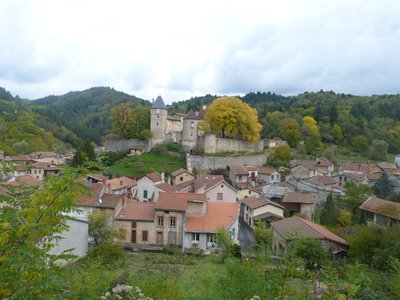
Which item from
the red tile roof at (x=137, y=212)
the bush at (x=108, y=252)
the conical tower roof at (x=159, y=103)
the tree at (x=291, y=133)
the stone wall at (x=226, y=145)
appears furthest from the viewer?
the tree at (x=291, y=133)

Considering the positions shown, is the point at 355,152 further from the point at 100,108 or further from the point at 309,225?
the point at 100,108

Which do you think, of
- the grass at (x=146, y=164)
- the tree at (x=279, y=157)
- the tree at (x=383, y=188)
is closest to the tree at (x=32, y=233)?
the grass at (x=146, y=164)

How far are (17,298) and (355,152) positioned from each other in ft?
225

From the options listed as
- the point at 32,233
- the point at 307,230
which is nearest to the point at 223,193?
the point at 307,230

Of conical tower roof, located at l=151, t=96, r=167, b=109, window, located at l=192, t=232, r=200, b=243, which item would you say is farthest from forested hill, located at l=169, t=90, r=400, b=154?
window, located at l=192, t=232, r=200, b=243

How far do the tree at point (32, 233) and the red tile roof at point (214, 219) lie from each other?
20.0m

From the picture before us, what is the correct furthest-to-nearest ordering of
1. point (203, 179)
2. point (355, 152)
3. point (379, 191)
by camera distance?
point (355, 152) → point (379, 191) → point (203, 179)

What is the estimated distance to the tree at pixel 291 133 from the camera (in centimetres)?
5822

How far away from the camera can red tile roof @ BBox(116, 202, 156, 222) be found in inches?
985

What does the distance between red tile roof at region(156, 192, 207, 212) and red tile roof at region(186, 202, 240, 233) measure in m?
1.16

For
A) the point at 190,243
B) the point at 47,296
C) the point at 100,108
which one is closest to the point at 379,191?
the point at 190,243

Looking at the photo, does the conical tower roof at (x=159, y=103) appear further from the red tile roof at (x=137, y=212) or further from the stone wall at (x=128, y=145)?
the red tile roof at (x=137, y=212)

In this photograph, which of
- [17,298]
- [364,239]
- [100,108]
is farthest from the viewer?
[100,108]

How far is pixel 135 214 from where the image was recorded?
83.7 feet
